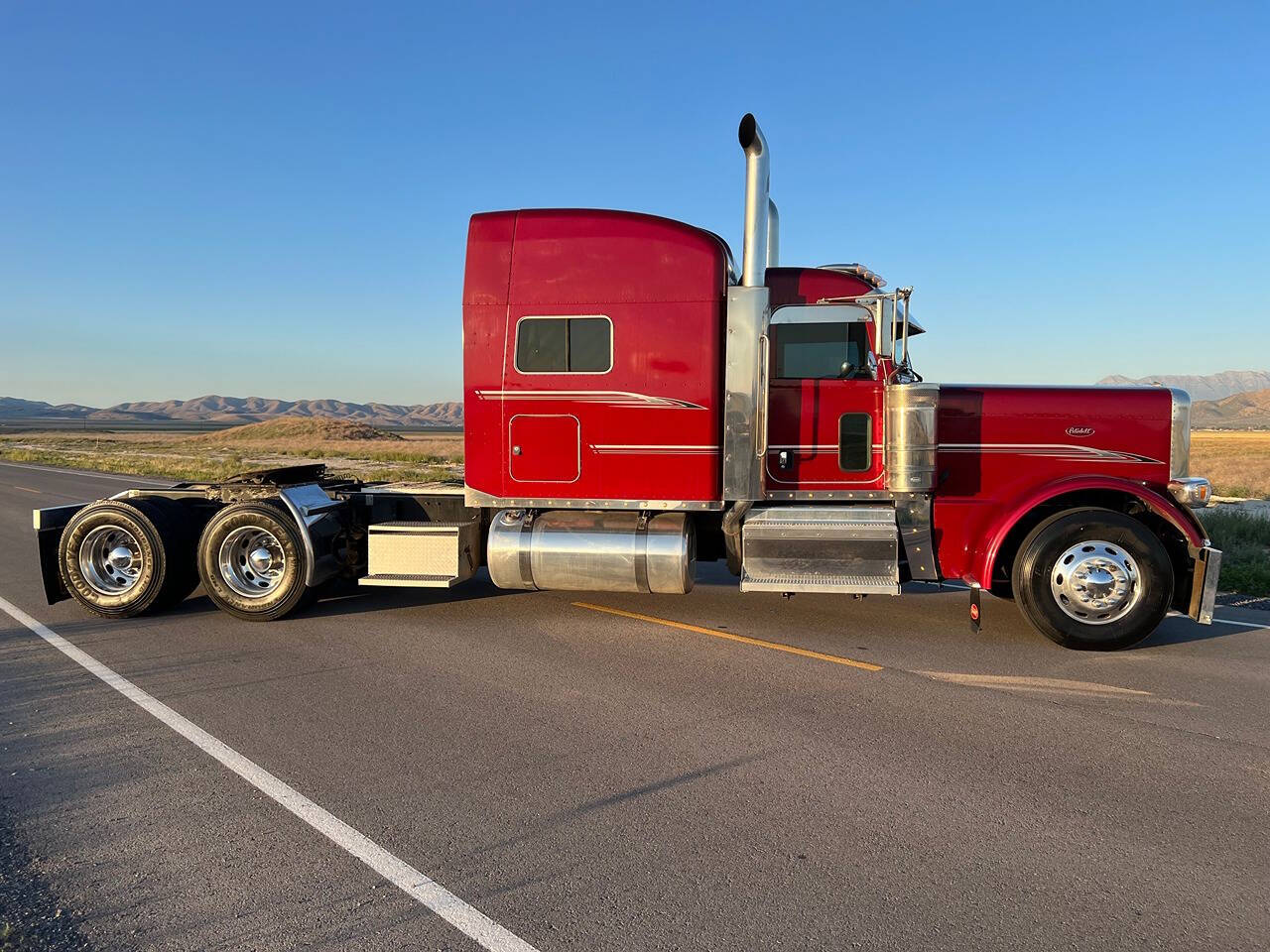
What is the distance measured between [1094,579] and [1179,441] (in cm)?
149

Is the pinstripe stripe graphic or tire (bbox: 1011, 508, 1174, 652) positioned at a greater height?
the pinstripe stripe graphic

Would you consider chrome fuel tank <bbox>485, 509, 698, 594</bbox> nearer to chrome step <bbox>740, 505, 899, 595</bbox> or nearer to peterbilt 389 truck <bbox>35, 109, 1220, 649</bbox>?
peterbilt 389 truck <bbox>35, 109, 1220, 649</bbox>

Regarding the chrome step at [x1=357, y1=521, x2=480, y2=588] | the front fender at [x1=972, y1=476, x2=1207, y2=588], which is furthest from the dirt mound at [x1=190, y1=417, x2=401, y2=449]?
the front fender at [x1=972, y1=476, x2=1207, y2=588]

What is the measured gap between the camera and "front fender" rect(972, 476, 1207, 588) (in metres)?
6.54

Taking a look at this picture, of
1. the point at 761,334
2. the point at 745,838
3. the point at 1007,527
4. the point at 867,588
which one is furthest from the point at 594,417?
the point at 745,838

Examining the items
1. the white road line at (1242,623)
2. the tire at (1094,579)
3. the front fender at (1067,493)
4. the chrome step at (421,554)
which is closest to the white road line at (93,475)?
the chrome step at (421,554)

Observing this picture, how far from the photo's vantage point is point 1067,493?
683 cm

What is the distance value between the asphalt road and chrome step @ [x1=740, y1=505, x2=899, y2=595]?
1.58 feet

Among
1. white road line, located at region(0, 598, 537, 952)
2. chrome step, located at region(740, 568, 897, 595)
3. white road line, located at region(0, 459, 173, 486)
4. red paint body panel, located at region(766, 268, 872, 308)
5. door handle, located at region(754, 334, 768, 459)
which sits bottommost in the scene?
white road line, located at region(0, 598, 537, 952)

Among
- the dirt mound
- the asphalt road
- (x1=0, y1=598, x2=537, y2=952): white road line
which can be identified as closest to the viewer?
(x1=0, y1=598, x2=537, y2=952): white road line

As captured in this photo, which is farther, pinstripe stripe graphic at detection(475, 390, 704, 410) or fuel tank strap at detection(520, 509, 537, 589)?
fuel tank strap at detection(520, 509, 537, 589)

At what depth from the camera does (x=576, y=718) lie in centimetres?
514

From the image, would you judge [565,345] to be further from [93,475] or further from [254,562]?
[93,475]

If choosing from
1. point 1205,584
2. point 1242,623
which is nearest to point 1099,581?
point 1205,584
